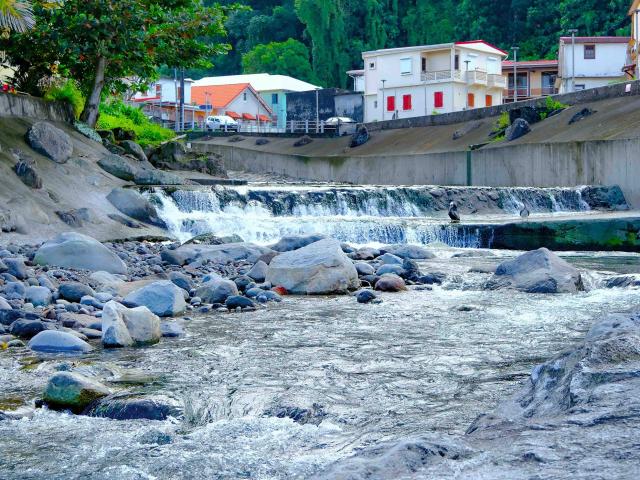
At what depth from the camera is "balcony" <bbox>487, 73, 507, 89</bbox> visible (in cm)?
5808

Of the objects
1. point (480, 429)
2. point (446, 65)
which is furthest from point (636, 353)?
point (446, 65)

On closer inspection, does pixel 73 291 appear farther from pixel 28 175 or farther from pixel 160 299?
pixel 28 175

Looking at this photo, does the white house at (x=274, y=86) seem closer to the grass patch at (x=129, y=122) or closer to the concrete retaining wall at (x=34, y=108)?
the grass patch at (x=129, y=122)

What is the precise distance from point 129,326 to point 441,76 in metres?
50.4

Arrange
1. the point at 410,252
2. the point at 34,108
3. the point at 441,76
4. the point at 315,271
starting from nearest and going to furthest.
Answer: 1. the point at 315,271
2. the point at 410,252
3. the point at 34,108
4. the point at 441,76

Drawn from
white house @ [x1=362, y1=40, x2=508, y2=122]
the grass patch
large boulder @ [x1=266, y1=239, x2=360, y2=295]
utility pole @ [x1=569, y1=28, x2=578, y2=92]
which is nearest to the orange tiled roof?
white house @ [x1=362, y1=40, x2=508, y2=122]

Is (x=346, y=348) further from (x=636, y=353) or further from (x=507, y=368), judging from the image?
(x=636, y=353)

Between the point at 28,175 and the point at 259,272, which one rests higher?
the point at 28,175

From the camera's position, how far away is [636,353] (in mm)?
4488

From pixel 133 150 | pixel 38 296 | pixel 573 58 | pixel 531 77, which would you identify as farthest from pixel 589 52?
pixel 38 296

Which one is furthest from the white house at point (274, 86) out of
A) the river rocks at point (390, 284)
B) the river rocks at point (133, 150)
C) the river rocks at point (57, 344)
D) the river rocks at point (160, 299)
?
the river rocks at point (57, 344)

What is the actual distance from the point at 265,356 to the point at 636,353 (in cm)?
415

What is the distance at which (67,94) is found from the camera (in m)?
24.2

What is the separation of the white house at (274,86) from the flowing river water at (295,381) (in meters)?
60.4
